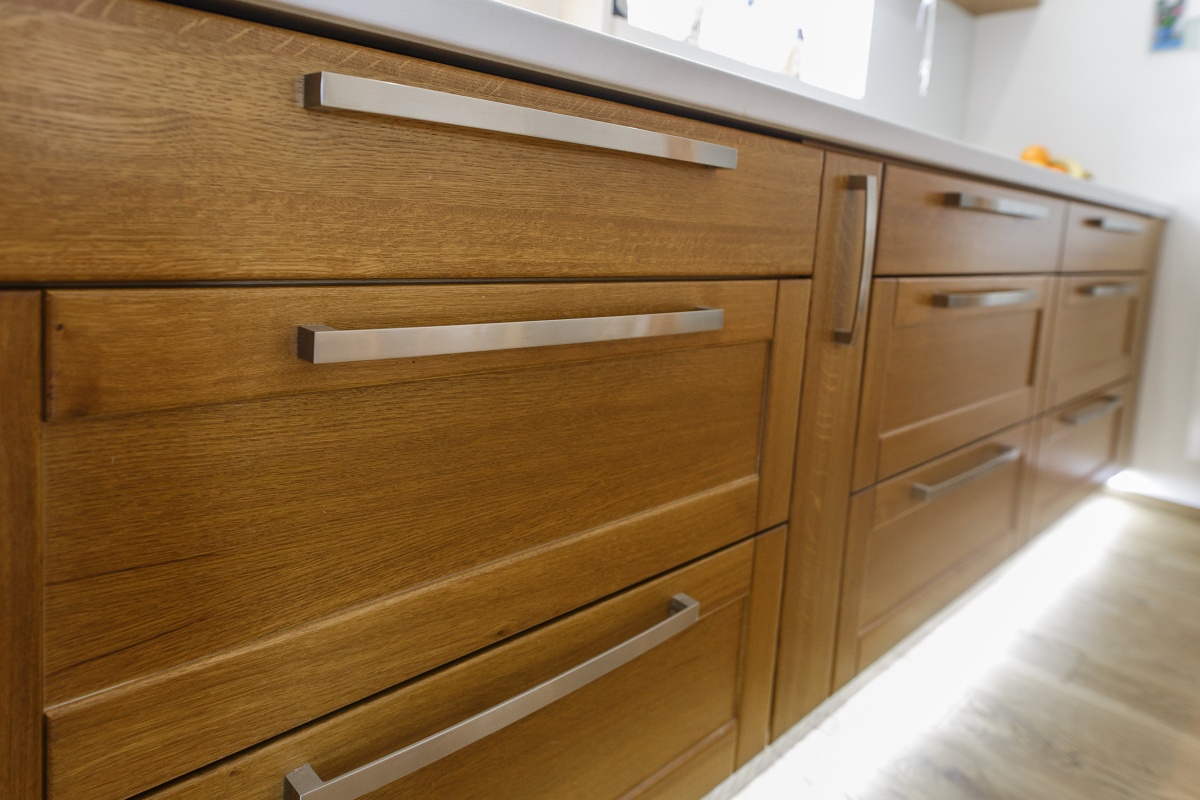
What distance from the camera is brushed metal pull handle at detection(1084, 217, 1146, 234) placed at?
1.80 meters

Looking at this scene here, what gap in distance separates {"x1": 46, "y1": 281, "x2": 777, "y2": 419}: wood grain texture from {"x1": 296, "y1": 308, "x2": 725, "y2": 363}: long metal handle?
0.05 ft

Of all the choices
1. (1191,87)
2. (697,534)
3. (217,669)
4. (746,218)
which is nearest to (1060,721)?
(697,534)

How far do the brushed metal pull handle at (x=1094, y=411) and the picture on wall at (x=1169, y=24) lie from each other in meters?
1.01

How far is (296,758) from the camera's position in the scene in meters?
0.56

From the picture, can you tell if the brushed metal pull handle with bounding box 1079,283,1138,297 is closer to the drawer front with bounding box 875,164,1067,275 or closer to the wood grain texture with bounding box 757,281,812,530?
the drawer front with bounding box 875,164,1067,275

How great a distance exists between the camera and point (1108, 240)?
1922 mm

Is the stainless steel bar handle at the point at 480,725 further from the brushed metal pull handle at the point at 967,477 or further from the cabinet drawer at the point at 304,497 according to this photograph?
the brushed metal pull handle at the point at 967,477

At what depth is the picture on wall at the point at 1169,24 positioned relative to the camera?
2254 millimetres

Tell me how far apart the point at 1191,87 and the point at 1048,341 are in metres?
1.18

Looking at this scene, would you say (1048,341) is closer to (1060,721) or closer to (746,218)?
(1060,721)

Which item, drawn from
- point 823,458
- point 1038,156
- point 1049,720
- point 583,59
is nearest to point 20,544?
point 583,59

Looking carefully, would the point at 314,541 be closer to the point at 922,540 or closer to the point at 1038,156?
the point at 922,540

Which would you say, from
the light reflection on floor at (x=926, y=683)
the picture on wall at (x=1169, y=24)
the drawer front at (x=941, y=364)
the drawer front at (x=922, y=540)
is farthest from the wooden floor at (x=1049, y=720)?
the picture on wall at (x=1169, y=24)

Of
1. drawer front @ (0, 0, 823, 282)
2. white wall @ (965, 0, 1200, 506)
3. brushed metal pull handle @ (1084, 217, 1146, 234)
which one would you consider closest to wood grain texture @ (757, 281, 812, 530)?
drawer front @ (0, 0, 823, 282)
